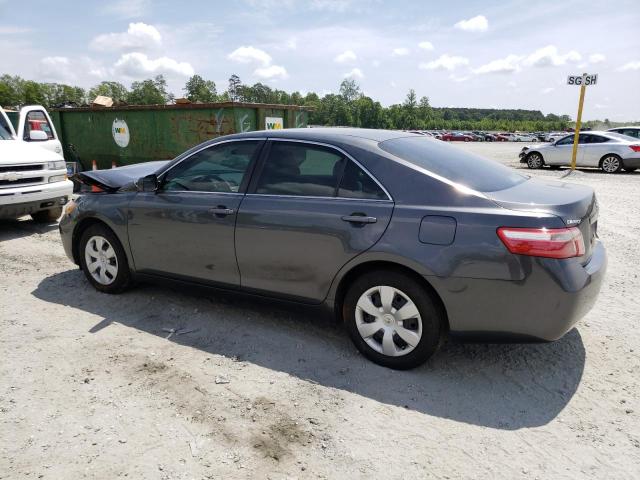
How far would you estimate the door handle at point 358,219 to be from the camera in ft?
10.9

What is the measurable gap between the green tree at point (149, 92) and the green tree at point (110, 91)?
16.3 feet

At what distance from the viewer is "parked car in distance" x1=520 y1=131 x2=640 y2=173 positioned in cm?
1625

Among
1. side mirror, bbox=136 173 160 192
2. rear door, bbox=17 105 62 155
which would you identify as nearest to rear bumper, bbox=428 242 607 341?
A: side mirror, bbox=136 173 160 192

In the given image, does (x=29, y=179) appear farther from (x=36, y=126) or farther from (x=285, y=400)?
(x=285, y=400)

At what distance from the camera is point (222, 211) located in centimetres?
397

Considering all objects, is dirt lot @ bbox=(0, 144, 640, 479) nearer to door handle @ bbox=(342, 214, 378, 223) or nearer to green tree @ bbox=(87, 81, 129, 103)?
door handle @ bbox=(342, 214, 378, 223)

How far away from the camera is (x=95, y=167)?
13.1m

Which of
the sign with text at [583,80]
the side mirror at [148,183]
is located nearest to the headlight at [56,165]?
the side mirror at [148,183]

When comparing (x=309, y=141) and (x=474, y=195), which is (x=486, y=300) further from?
(x=309, y=141)

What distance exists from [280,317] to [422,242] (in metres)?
1.71

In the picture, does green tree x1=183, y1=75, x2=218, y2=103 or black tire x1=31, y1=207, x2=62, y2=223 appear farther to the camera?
green tree x1=183, y1=75, x2=218, y2=103

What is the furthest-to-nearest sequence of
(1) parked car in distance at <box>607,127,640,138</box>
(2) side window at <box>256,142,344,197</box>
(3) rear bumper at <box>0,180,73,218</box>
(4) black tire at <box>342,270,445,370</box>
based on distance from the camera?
(1) parked car in distance at <box>607,127,640,138</box> → (3) rear bumper at <box>0,180,73,218</box> → (2) side window at <box>256,142,344,197</box> → (4) black tire at <box>342,270,445,370</box>

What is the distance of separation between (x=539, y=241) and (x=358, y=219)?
1127 millimetres

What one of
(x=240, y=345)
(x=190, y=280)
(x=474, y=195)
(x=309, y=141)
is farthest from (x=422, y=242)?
(x=190, y=280)
